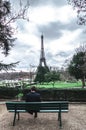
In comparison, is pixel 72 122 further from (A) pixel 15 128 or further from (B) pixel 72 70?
(B) pixel 72 70

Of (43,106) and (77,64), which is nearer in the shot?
(43,106)

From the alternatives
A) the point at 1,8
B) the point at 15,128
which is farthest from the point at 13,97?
the point at 15,128

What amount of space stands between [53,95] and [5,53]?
9306 mm

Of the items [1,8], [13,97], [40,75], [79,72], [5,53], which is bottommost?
[40,75]

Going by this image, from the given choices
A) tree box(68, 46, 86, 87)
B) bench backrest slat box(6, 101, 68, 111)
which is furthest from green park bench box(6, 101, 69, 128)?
tree box(68, 46, 86, 87)

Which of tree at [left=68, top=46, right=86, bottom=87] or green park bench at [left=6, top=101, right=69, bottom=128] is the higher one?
green park bench at [left=6, top=101, right=69, bottom=128]

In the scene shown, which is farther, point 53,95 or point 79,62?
point 79,62

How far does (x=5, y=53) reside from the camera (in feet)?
110

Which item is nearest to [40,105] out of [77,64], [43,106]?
[43,106]

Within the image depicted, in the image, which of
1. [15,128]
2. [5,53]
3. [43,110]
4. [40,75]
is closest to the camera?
[15,128]

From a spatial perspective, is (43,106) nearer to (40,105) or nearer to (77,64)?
(40,105)

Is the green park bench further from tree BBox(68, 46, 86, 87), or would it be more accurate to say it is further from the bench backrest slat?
tree BBox(68, 46, 86, 87)

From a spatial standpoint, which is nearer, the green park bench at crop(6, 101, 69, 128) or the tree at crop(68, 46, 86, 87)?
the green park bench at crop(6, 101, 69, 128)

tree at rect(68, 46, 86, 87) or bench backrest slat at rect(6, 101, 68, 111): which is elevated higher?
bench backrest slat at rect(6, 101, 68, 111)
